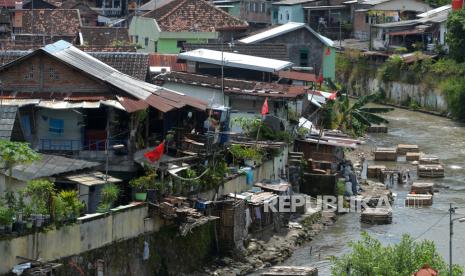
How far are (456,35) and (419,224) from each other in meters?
28.0

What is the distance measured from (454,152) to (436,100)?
13465mm

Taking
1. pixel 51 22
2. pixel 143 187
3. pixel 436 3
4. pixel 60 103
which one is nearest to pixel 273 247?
pixel 143 187

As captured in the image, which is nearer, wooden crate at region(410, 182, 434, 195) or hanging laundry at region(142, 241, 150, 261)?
hanging laundry at region(142, 241, 150, 261)

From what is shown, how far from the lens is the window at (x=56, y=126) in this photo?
32625mm

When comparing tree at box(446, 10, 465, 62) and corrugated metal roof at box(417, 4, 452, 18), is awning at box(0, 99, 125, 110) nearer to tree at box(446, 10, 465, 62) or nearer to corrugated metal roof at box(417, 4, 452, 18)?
tree at box(446, 10, 465, 62)

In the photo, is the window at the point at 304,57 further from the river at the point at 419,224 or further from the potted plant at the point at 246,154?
the potted plant at the point at 246,154

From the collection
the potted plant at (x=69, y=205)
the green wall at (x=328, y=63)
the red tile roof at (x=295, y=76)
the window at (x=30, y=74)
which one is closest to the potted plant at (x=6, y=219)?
the potted plant at (x=69, y=205)

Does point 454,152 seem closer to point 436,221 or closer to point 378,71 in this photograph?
point 436,221

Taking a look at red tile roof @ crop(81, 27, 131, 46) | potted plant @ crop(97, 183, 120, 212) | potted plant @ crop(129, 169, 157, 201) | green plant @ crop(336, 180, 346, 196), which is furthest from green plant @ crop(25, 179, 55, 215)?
red tile roof @ crop(81, 27, 131, 46)

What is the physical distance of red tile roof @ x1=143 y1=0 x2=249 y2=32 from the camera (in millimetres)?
58062

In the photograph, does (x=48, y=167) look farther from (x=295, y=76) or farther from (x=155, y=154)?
(x=295, y=76)

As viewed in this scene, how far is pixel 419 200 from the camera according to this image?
40.8 meters

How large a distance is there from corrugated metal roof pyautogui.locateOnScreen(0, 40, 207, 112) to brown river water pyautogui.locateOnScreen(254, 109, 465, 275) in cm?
534

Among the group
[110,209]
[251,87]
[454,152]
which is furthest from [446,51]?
[110,209]
